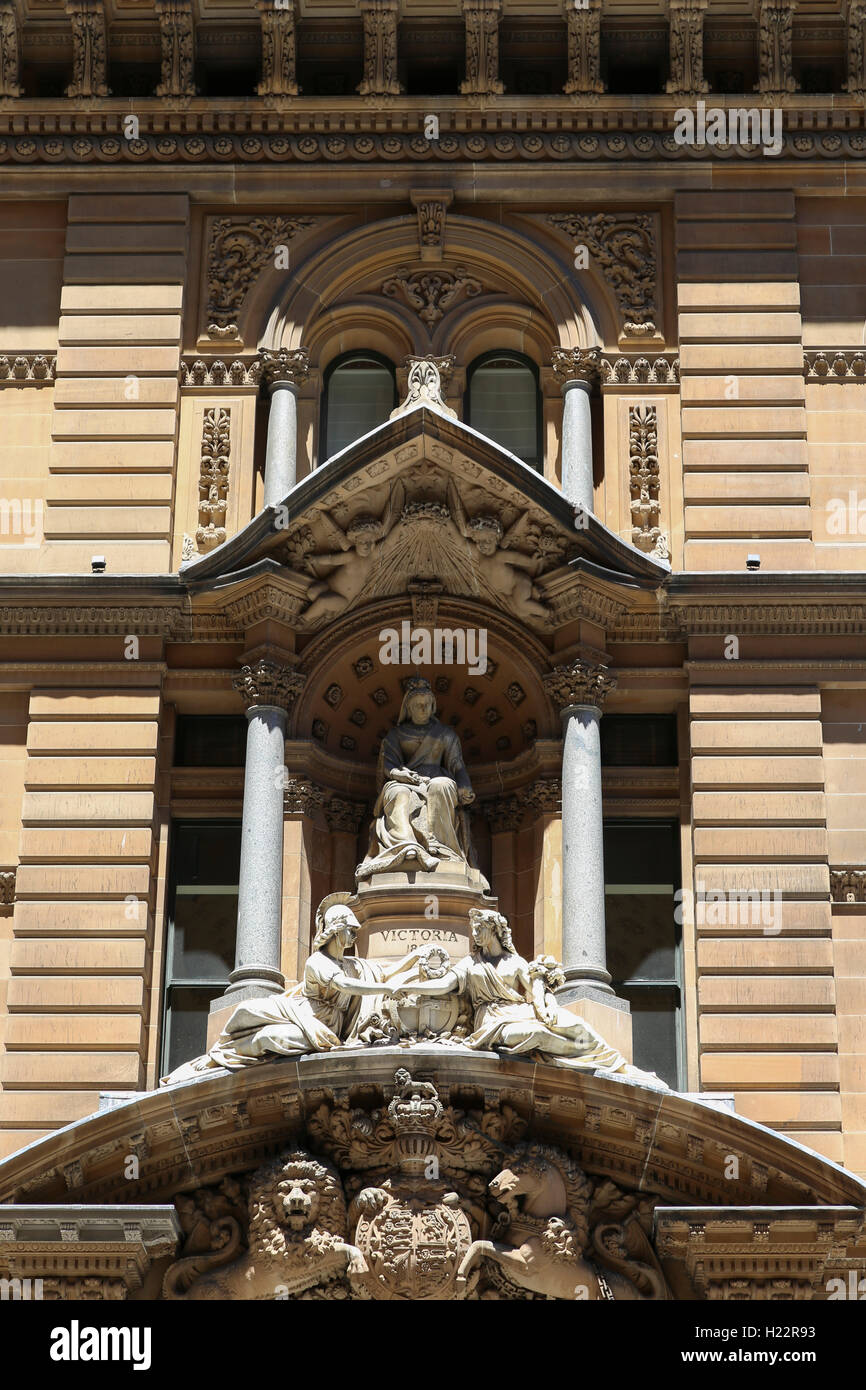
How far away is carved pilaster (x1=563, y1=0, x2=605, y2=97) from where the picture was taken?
81.6 feet

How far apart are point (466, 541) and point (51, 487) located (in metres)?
3.95

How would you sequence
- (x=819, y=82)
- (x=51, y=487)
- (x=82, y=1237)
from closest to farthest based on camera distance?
1. (x=82, y=1237)
2. (x=51, y=487)
3. (x=819, y=82)

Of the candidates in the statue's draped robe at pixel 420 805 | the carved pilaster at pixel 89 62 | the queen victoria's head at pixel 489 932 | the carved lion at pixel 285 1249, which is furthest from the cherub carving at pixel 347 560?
the carved lion at pixel 285 1249

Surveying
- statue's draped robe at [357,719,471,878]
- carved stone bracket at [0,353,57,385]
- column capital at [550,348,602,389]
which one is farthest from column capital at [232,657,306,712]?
column capital at [550,348,602,389]

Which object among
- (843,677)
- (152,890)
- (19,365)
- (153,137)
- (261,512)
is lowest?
(152,890)

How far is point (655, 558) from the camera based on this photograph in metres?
23.4

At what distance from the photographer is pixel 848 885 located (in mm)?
22016

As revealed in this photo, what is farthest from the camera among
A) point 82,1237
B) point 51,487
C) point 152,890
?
point 51,487

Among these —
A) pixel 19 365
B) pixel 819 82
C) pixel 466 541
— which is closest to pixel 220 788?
pixel 466 541

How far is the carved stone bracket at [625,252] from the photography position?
965 inches

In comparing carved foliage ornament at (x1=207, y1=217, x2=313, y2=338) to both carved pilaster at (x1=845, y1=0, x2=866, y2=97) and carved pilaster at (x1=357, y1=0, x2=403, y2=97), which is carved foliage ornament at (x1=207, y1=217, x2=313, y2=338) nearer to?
carved pilaster at (x1=357, y1=0, x2=403, y2=97)

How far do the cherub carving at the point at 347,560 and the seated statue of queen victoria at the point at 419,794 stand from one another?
3.36 feet

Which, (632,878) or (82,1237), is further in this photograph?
(632,878)
